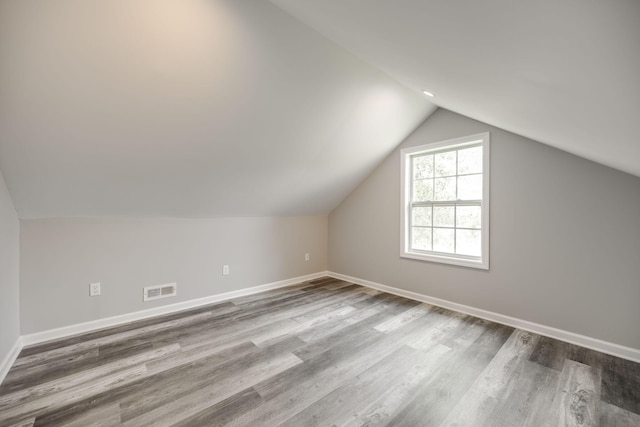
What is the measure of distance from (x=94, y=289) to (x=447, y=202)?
13.1 ft

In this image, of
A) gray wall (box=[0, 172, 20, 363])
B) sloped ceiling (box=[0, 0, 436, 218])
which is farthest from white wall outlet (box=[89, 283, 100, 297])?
sloped ceiling (box=[0, 0, 436, 218])

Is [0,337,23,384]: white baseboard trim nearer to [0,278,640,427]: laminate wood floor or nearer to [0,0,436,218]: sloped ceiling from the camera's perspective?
[0,278,640,427]: laminate wood floor

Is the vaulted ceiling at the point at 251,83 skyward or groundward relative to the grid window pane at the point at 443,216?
skyward

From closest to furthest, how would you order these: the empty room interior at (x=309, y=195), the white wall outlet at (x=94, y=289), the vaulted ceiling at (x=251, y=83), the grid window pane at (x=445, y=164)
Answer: the vaulted ceiling at (x=251, y=83) < the empty room interior at (x=309, y=195) < the white wall outlet at (x=94, y=289) < the grid window pane at (x=445, y=164)

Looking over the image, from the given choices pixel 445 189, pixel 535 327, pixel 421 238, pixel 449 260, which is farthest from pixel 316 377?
pixel 445 189

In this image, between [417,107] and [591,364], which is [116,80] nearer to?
[417,107]

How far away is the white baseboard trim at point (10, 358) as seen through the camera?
6.56 feet

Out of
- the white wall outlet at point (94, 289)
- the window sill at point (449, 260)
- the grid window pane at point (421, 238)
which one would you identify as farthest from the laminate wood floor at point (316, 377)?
the grid window pane at point (421, 238)

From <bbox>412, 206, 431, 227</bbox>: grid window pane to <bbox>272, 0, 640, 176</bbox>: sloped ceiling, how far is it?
1.70 metres

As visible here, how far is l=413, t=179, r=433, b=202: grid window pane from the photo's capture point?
3666 millimetres

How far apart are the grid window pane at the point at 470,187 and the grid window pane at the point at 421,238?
626 millimetres

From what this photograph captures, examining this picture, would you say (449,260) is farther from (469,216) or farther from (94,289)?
(94,289)

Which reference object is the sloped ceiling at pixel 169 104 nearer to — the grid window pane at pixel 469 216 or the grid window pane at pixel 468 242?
the grid window pane at pixel 469 216

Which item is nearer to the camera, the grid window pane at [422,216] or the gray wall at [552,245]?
the gray wall at [552,245]
